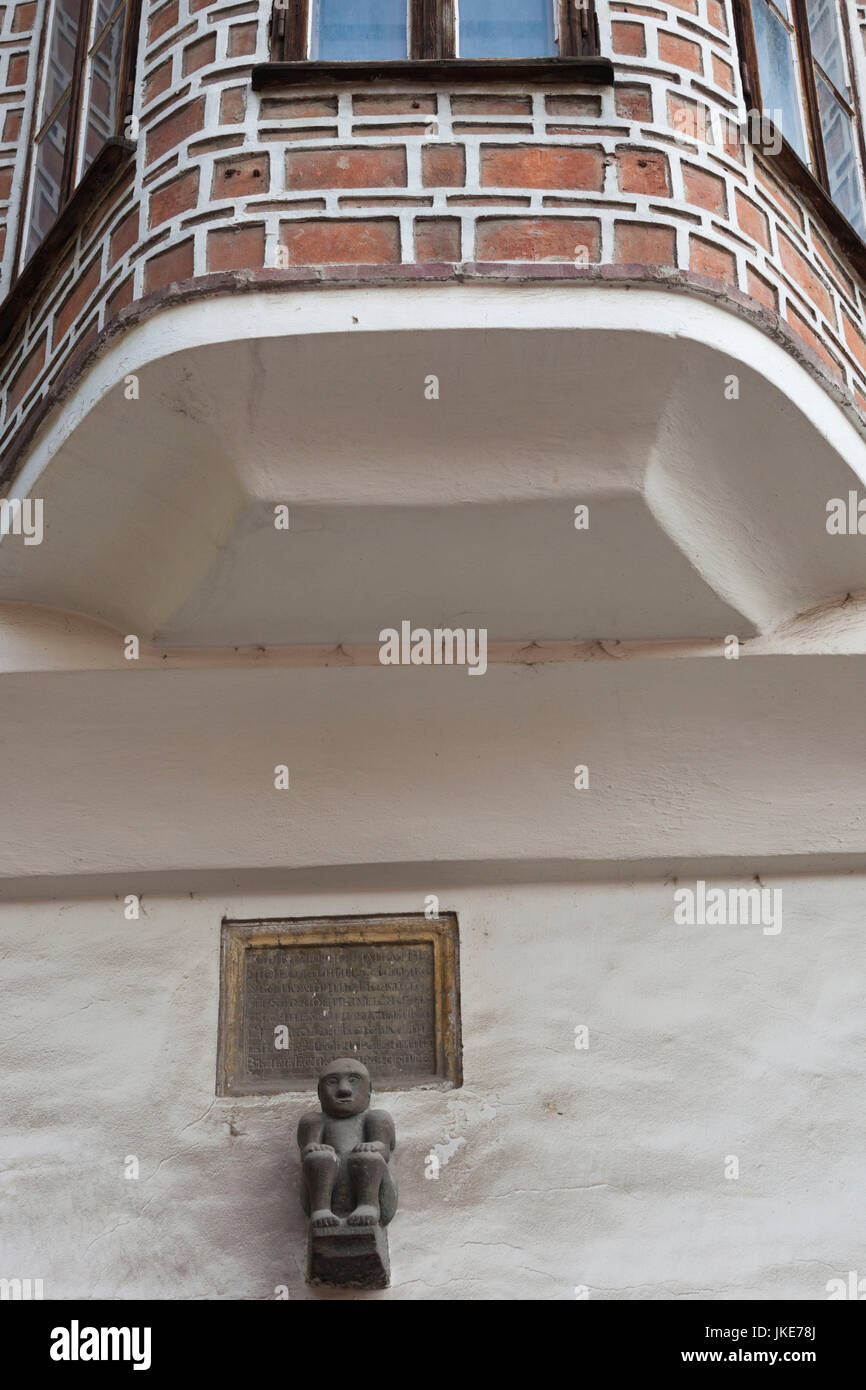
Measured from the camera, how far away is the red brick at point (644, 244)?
438 cm

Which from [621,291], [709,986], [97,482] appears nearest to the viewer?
[621,291]

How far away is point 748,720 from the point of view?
509 cm

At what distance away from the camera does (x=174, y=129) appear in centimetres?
474

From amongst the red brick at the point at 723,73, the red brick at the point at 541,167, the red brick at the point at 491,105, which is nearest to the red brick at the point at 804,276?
the red brick at the point at 723,73

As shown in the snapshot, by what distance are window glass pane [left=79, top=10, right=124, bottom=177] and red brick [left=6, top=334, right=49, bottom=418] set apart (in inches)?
37.1

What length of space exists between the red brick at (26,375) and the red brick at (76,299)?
9 centimetres

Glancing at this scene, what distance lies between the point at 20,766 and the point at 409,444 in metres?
1.52

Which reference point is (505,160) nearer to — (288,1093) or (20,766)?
(20,766)

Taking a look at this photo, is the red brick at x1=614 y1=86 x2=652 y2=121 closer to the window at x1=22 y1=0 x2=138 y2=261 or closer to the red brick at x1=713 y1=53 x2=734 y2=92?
the red brick at x1=713 y1=53 x2=734 y2=92

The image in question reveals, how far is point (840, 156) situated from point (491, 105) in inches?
76.5

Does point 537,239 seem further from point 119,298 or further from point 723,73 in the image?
point 119,298

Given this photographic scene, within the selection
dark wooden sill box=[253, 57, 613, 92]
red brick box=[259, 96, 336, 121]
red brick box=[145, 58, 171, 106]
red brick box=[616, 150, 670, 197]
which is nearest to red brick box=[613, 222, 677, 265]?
red brick box=[616, 150, 670, 197]

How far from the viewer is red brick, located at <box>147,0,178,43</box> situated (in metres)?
5.03

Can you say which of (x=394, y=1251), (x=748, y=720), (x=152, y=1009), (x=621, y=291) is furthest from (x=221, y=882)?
(x=621, y=291)
